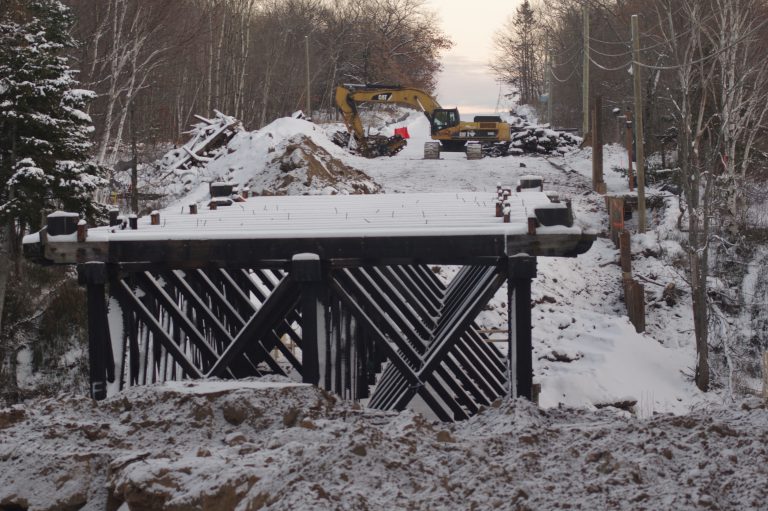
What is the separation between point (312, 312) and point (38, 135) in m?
15.0

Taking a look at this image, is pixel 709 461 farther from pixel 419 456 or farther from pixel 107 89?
pixel 107 89

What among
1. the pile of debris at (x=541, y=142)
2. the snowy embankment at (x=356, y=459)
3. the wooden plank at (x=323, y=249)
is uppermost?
the pile of debris at (x=541, y=142)

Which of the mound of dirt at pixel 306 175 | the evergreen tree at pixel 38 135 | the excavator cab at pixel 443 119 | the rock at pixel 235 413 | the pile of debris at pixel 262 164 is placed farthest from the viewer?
the excavator cab at pixel 443 119

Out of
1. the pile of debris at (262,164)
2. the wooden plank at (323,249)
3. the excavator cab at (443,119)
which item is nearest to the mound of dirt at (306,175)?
the pile of debris at (262,164)

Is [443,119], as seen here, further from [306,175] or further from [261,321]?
[261,321]

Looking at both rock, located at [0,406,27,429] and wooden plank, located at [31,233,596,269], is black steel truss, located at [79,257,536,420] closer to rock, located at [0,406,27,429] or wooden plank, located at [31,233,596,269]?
wooden plank, located at [31,233,596,269]

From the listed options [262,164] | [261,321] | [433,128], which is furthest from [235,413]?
[433,128]

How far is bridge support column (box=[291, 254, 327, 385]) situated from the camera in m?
7.64

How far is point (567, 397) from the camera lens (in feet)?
49.6

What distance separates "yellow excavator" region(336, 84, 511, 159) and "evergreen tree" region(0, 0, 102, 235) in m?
14.4

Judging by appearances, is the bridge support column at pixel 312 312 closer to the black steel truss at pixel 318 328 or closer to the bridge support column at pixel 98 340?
the black steel truss at pixel 318 328

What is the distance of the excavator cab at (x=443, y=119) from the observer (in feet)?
118

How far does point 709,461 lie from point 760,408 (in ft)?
3.45

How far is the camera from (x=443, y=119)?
36000mm
